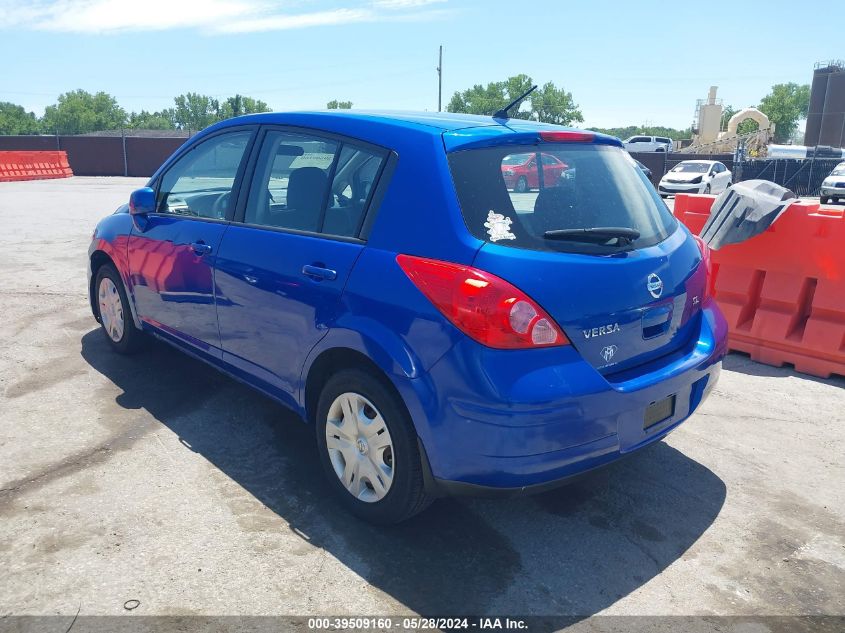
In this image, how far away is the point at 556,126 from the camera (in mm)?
3492

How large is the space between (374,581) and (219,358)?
182 centimetres

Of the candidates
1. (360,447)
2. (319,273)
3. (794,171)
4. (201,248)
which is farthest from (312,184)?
(794,171)

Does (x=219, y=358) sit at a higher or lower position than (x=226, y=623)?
higher

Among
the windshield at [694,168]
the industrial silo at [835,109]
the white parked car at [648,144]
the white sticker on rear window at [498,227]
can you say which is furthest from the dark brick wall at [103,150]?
the industrial silo at [835,109]

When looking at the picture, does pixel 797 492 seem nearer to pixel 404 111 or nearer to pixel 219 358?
pixel 404 111

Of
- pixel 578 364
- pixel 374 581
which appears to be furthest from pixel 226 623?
pixel 578 364

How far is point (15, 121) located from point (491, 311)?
130 m

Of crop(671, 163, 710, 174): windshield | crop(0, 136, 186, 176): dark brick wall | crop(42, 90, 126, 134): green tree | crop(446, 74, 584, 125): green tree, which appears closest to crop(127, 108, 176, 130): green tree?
crop(42, 90, 126, 134): green tree

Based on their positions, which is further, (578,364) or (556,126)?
(556,126)

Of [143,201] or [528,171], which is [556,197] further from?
[143,201]

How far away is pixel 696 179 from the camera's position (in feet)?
81.8

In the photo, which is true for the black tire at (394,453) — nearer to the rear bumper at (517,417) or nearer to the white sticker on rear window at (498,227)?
the rear bumper at (517,417)

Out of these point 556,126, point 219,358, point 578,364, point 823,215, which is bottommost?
point 219,358

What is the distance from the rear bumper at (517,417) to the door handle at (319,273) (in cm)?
65
